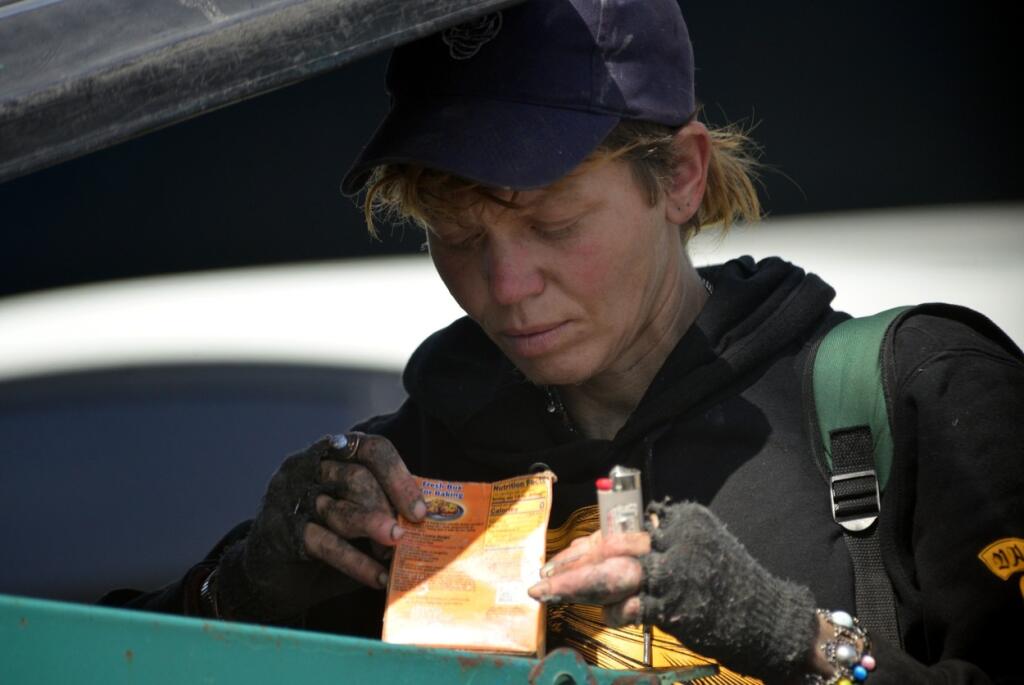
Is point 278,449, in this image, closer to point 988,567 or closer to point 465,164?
point 465,164

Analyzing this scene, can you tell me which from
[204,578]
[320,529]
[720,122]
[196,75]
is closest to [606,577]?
[320,529]

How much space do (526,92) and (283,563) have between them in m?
0.68

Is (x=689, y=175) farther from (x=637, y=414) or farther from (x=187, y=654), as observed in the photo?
(x=187, y=654)

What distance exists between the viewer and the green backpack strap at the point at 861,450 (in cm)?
156

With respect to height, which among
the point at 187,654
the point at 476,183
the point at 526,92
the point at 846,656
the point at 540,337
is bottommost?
the point at 846,656

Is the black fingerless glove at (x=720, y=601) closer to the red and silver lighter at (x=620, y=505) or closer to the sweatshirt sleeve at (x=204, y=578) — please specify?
the red and silver lighter at (x=620, y=505)

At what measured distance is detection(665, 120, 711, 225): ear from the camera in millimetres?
1788

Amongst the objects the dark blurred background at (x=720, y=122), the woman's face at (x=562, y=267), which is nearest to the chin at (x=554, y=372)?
the woman's face at (x=562, y=267)

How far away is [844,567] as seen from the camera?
1591 millimetres

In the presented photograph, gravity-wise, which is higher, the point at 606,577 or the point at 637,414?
the point at 637,414

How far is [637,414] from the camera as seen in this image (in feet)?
5.77

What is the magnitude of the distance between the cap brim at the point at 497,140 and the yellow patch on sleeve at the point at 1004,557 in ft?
2.11

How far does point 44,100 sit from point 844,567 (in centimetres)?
105

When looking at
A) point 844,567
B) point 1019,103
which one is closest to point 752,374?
point 844,567
